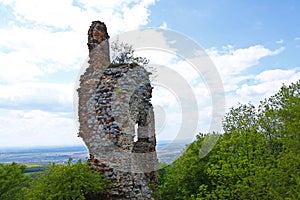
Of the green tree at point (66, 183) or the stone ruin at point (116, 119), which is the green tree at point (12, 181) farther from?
the stone ruin at point (116, 119)

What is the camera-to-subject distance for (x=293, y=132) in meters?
10.9

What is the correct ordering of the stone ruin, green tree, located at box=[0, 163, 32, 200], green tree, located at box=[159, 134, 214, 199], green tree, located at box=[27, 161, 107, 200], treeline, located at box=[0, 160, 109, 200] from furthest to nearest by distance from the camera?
green tree, located at box=[159, 134, 214, 199] → the stone ruin → green tree, located at box=[27, 161, 107, 200] → treeline, located at box=[0, 160, 109, 200] → green tree, located at box=[0, 163, 32, 200]

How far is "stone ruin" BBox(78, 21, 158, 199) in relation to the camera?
10.5 metres

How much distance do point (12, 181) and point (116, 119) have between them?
3.77 metres

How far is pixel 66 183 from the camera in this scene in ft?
30.7

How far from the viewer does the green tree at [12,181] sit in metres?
8.53

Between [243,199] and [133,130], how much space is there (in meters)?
5.92

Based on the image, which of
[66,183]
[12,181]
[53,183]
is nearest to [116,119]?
[66,183]

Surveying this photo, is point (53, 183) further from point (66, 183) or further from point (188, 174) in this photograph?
point (188, 174)

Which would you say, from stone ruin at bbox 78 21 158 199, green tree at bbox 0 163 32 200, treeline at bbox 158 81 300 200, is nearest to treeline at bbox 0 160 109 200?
green tree at bbox 0 163 32 200

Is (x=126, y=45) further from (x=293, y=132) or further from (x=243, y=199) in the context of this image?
(x=243, y=199)

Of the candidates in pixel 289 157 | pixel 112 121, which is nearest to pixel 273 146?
pixel 289 157

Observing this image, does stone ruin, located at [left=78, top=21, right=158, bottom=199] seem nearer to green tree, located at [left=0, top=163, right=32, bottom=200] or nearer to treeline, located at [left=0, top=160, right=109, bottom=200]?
treeline, located at [left=0, top=160, right=109, bottom=200]

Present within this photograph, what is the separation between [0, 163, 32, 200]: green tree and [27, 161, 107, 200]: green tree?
0.53m
